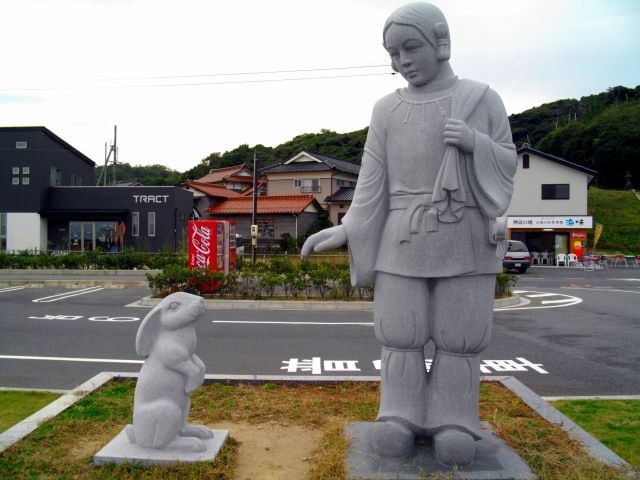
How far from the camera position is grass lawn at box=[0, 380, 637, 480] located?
12.0 ft

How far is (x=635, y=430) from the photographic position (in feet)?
15.4

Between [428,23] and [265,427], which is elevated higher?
[428,23]

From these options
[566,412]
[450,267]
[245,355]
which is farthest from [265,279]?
[450,267]

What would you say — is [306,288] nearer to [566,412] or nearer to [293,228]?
[566,412]

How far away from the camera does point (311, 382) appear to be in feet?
19.6

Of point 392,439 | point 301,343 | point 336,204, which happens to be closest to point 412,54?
point 392,439

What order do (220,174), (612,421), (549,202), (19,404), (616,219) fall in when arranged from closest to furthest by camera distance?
(612,421) < (19,404) < (549,202) < (616,219) < (220,174)

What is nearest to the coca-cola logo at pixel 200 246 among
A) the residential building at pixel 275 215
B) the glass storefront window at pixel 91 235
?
the residential building at pixel 275 215

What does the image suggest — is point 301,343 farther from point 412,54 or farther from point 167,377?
point 412,54

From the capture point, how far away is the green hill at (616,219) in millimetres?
34781

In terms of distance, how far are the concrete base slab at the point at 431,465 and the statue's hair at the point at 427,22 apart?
281 cm

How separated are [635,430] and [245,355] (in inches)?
195

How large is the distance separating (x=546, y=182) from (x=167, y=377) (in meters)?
30.4

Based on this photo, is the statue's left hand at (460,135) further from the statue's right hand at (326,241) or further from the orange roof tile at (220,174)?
the orange roof tile at (220,174)
